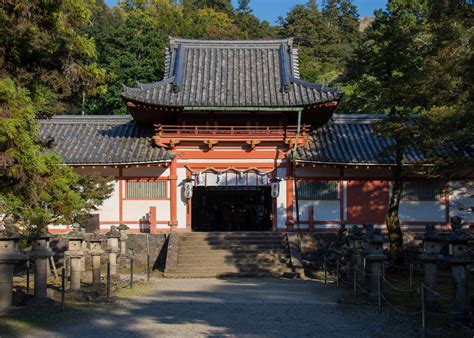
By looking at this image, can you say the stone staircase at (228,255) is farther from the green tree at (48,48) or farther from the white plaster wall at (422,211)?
the green tree at (48,48)

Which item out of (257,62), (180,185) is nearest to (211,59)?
(257,62)

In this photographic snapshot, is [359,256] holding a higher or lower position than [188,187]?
lower

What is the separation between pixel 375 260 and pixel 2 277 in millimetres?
7830

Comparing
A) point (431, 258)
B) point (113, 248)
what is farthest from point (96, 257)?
point (431, 258)

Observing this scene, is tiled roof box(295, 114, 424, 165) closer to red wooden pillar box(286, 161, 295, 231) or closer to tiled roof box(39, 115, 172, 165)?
red wooden pillar box(286, 161, 295, 231)

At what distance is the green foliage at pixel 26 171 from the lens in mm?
10148

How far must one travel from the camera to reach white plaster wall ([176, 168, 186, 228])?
24.5 m

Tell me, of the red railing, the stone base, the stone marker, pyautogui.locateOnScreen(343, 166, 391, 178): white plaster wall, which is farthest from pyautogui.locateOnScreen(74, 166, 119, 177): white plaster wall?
the stone marker

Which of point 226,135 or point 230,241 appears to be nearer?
point 230,241

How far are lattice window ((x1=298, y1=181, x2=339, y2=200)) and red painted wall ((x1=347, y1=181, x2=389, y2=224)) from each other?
26.8 inches

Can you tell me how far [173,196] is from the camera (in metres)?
24.3

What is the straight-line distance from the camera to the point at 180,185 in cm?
2455

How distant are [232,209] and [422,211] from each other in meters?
10.5

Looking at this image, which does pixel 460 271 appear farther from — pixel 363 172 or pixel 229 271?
pixel 363 172
